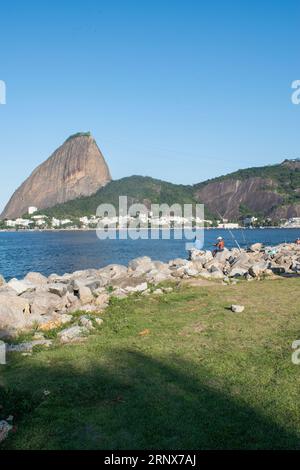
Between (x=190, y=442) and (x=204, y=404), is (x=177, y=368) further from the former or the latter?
(x=190, y=442)

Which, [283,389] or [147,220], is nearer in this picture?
[283,389]

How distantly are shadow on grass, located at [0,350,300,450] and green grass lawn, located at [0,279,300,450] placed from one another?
16mm

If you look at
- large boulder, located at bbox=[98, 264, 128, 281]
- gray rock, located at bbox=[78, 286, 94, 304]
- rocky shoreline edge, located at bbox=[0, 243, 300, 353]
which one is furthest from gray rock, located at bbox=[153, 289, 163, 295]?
large boulder, located at bbox=[98, 264, 128, 281]

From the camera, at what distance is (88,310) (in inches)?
580

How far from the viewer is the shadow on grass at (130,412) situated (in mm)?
6352

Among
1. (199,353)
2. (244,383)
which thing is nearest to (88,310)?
(199,353)

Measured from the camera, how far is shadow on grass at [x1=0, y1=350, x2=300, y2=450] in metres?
6.35

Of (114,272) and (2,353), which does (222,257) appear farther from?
(2,353)

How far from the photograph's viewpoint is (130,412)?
284 inches

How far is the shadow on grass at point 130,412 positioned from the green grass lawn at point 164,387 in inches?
0.6

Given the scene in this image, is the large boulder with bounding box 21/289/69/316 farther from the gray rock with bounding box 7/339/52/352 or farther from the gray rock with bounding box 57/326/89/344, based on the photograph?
the gray rock with bounding box 7/339/52/352

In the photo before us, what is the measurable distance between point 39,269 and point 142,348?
35.0 meters

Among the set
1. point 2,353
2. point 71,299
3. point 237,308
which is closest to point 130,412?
point 2,353

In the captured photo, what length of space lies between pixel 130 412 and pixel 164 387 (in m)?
1.21
